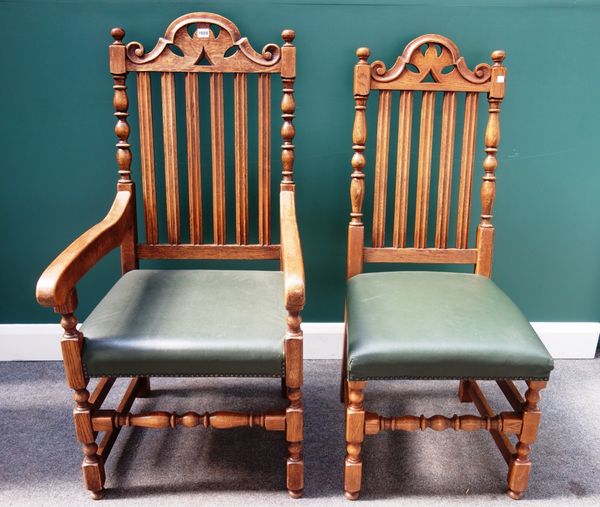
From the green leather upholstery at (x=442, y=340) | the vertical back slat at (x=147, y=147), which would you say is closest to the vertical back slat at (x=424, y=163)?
the green leather upholstery at (x=442, y=340)

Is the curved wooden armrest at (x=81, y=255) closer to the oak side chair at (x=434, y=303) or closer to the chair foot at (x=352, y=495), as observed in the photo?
the oak side chair at (x=434, y=303)

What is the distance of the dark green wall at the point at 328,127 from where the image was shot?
1.80m

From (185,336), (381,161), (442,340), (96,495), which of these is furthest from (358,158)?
(96,495)

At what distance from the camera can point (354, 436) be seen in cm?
144

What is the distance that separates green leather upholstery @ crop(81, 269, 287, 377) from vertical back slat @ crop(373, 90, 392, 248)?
15.7 inches

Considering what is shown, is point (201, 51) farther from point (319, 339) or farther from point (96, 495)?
point (96, 495)

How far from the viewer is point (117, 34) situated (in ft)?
5.12

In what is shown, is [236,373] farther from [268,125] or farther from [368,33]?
[368,33]

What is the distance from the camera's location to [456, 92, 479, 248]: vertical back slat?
5.38 feet

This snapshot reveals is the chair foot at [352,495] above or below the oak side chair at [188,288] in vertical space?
below

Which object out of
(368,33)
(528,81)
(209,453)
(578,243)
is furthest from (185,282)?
(578,243)

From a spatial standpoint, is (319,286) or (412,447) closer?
(412,447)

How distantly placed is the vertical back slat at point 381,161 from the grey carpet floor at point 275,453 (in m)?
0.59

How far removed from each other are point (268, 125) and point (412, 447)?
101cm
